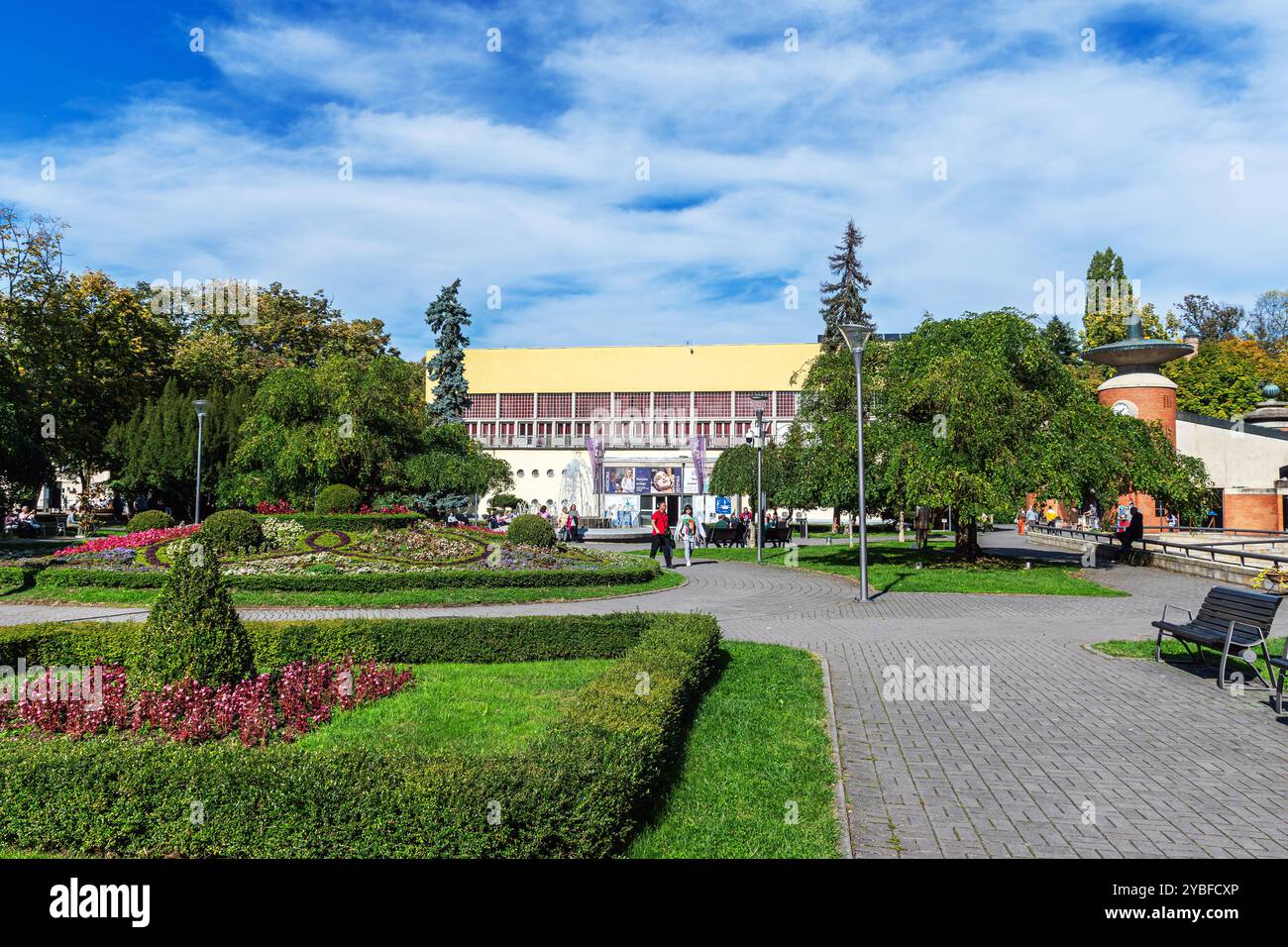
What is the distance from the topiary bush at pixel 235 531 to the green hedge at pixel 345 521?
160 cm

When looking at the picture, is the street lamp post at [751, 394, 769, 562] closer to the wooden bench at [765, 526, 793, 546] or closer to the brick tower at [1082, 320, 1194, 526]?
the wooden bench at [765, 526, 793, 546]

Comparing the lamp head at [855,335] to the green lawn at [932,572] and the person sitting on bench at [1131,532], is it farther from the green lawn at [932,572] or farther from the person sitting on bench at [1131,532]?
the person sitting on bench at [1131,532]

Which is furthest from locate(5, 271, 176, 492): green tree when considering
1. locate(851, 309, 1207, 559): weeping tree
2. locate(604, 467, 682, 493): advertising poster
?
locate(851, 309, 1207, 559): weeping tree

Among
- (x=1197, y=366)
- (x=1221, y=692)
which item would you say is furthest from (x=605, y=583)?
(x=1197, y=366)

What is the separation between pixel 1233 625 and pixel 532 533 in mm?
16972

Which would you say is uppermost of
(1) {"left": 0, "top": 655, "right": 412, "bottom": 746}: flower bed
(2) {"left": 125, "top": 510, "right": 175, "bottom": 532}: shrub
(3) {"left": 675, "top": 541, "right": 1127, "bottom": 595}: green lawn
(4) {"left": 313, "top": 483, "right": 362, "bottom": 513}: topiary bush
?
(4) {"left": 313, "top": 483, "right": 362, "bottom": 513}: topiary bush

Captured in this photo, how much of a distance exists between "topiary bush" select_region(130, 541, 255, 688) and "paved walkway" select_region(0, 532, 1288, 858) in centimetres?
545

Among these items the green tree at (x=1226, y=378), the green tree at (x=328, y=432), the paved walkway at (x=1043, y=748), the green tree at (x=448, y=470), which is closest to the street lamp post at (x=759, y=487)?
the green tree at (x=448, y=470)

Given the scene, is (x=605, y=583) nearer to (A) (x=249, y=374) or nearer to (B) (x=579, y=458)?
(A) (x=249, y=374)

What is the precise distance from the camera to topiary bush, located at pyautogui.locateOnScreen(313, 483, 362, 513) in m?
25.5

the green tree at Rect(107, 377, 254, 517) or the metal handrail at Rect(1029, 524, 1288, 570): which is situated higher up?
the green tree at Rect(107, 377, 254, 517)
